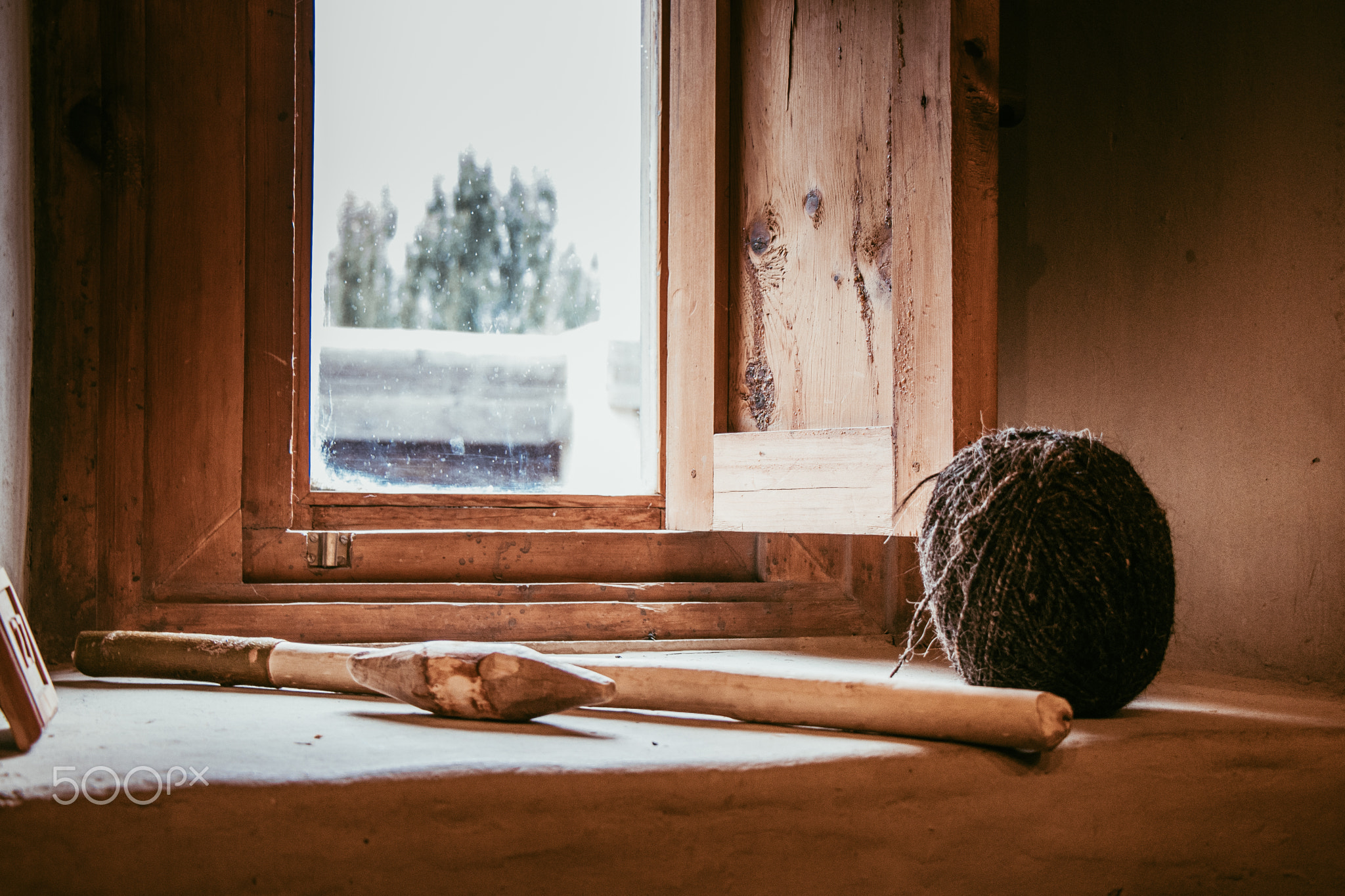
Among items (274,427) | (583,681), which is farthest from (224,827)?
(274,427)

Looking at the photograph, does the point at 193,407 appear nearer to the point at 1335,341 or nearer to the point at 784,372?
the point at 784,372

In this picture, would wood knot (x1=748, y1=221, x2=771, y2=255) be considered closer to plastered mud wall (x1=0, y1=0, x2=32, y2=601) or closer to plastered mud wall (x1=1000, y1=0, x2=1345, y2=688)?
plastered mud wall (x1=1000, y1=0, x2=1345, y2=688)

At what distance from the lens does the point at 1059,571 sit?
38.8 inches

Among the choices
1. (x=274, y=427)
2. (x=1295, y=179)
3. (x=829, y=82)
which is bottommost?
(x=274, y=427)

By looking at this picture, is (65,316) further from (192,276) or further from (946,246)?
(946,246)

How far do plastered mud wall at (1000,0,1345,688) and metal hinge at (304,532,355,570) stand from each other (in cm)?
120

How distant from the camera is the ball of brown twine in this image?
0.99m

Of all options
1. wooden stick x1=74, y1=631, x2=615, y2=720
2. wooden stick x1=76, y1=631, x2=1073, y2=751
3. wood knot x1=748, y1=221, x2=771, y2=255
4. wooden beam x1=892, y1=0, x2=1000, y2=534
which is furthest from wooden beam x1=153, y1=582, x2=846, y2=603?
wood knot x1=748, y1=221, x2=771, y2=255

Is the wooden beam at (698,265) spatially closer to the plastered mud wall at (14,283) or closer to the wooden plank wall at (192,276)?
the wooden plank wall at (192,276)

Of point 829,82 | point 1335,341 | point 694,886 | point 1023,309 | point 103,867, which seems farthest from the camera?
point 1023,309

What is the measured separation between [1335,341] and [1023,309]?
1.65 feet

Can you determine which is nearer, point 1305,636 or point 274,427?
point 1305,636

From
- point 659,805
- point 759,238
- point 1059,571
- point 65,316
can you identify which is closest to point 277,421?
point 65,316

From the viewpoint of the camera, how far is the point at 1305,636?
4.37 ft
